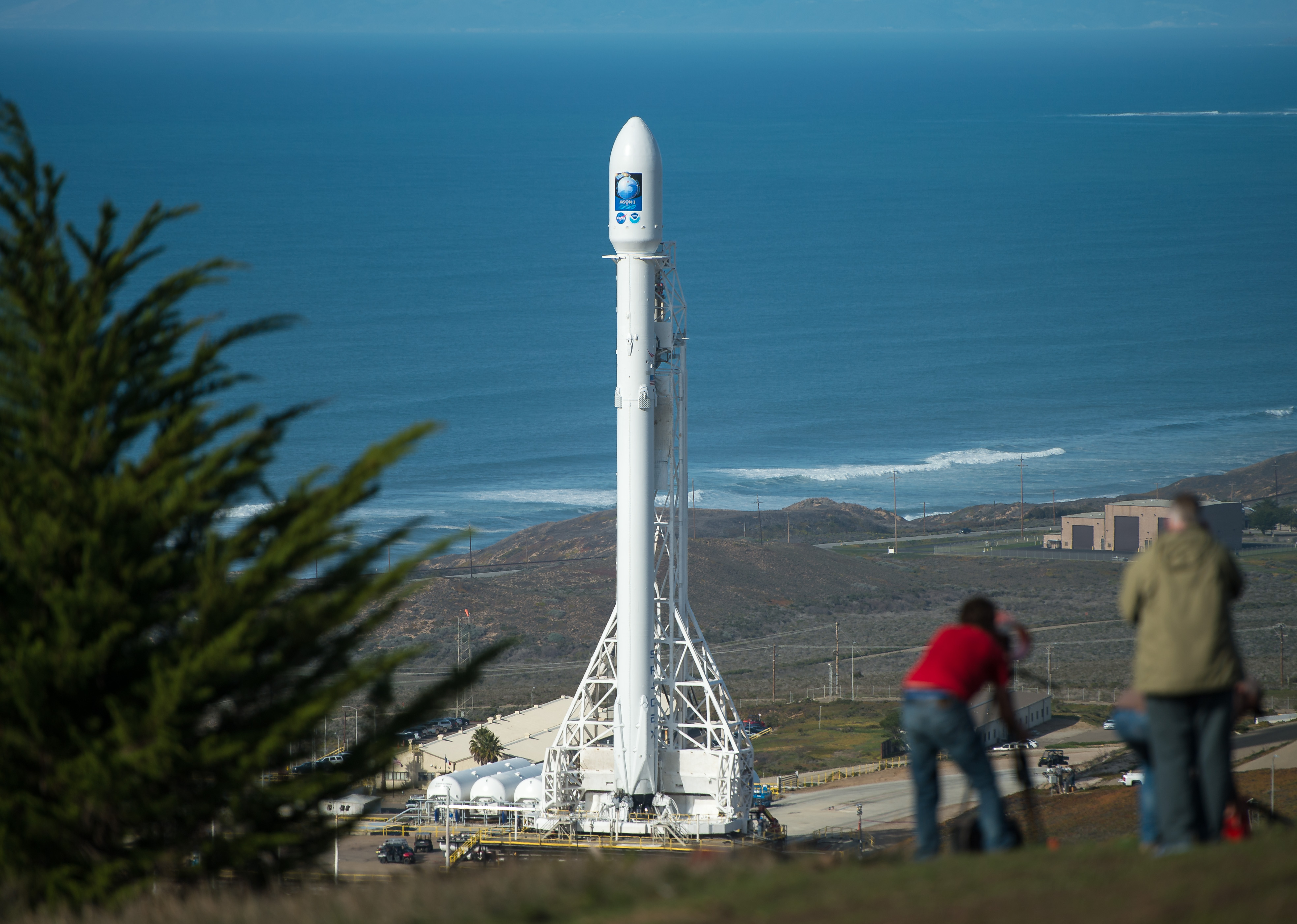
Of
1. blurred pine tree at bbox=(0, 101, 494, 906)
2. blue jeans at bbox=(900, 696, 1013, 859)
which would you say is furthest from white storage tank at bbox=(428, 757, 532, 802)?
blue jeans at bbox=(900, 696, 1013, 859)

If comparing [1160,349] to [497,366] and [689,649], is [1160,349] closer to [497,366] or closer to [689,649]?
[497,366]

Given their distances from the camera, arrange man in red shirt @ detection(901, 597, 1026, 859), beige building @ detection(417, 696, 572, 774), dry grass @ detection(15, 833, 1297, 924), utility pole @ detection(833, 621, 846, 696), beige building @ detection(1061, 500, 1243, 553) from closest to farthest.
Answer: dry grass @ detection(15, 833, 1297, 924) < man in red shirt @ detection(901, 597, 1026, 859) < beige building @ detection(417, 696, 572, 774) < utility pole @ detection(833, 621, 846, 696) < beige building @ detection(1061, 500, 1243, 553)

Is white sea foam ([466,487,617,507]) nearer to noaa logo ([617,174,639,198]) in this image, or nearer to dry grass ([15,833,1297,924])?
noaa logo ([617,174,639,198])

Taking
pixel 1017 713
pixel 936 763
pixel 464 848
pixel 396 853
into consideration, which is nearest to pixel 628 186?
pixel 464 848

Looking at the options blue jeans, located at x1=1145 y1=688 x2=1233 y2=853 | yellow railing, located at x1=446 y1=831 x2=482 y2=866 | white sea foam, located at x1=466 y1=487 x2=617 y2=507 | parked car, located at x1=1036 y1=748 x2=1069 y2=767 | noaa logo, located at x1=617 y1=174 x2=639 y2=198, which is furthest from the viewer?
white sea foam, located at x1=466 y1=487 x2=617 y2=507

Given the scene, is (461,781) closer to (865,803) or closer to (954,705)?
(865,803)

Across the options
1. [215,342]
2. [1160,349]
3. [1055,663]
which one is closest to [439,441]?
[1055,663]
